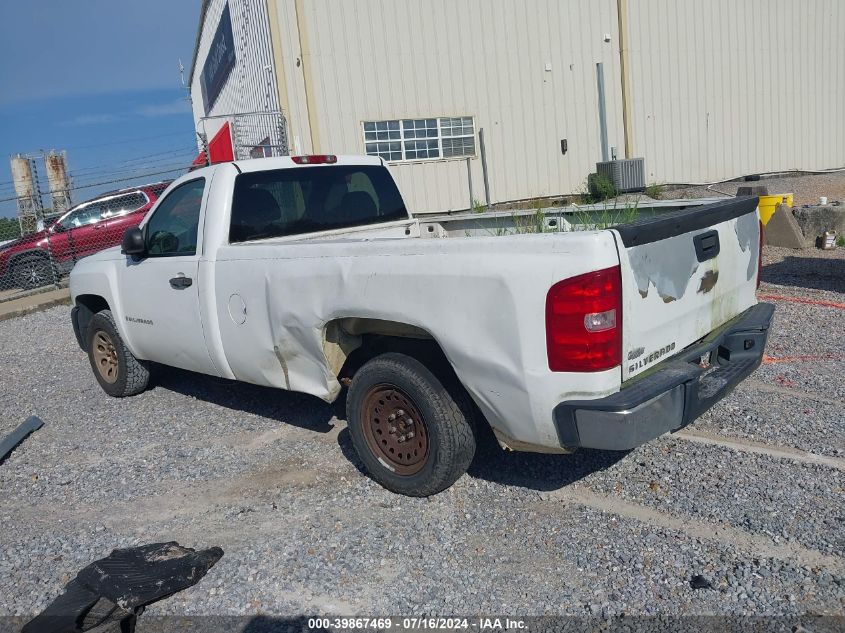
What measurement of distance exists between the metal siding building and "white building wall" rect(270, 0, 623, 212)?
0.11ft

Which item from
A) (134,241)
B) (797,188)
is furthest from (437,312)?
(797,188)

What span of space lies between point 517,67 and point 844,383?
14.8 m

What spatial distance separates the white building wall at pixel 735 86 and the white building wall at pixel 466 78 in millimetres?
1208

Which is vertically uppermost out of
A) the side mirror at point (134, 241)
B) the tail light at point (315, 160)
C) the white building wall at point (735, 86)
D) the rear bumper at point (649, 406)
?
the white building wall at point (735, 86)

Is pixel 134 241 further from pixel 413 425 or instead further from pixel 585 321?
pixel 585 321

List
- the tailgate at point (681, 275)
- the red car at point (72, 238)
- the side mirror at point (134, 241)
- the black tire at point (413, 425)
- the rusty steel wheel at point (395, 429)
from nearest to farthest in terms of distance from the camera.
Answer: the tailgate at point (681, 275) → the black tire at point (413, 425) → the rusty steel wheel at point (395, 429) → the side mirror at point (134, 241) → the red car at point (72, 238)

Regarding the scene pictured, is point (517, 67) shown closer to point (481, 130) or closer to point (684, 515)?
point (481, 130)

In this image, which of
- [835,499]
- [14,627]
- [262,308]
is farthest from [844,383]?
[14,627]

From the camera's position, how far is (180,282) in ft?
17.3

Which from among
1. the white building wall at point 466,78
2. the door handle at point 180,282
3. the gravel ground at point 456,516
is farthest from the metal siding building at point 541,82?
the gravel ground at point 456,516

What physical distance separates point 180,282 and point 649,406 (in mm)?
3367

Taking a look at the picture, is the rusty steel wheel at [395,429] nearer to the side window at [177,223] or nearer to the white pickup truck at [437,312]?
the white pickup truck at [437,312]

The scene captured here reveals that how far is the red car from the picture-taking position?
1536 centimetres

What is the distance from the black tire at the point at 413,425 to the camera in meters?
3.84
